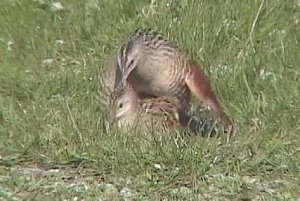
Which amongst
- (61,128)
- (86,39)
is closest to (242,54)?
(86,39)

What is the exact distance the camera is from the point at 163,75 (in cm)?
581

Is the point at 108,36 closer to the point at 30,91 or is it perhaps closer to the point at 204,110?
the point at 30,91

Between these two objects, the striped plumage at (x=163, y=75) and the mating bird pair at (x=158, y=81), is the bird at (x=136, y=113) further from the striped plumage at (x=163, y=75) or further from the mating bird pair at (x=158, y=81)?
the striped plumage at (x=163, y=75)

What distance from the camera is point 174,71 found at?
585cm

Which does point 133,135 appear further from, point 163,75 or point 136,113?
point 163,75

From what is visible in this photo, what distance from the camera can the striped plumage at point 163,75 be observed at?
575 cm

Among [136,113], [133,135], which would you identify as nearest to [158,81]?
[136,113]

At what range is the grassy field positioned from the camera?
191 inches

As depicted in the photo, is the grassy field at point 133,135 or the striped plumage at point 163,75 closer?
the grassy field at point 133,135

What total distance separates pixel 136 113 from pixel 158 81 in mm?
394

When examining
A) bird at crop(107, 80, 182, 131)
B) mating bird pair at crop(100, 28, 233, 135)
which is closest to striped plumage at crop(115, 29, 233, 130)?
mating bird pair at crop(100, 28, 233, 135)

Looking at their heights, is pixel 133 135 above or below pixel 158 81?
below

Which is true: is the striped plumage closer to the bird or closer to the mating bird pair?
the mating bird pair

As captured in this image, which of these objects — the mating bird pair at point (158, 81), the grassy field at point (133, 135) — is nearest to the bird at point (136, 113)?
the mating bird pair at point (158, 81)
